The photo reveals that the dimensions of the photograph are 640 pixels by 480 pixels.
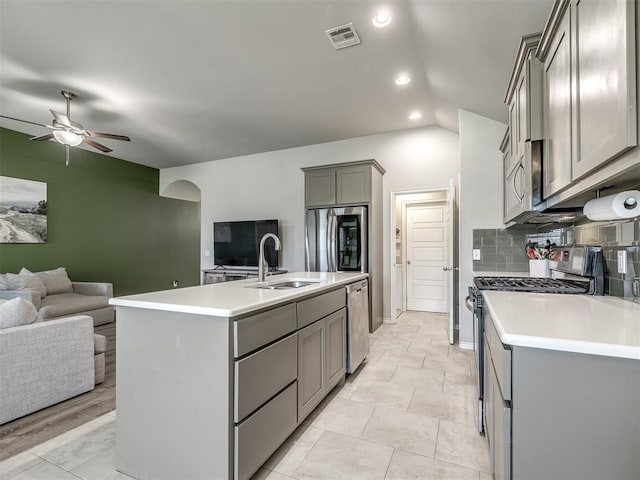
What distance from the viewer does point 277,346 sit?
1.73 metres

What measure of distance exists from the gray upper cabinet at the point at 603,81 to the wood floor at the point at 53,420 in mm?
3180

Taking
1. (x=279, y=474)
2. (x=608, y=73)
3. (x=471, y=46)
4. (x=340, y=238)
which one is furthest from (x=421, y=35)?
(x=279, y=474)

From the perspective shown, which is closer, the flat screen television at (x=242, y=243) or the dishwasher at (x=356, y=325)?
the dishwasher at (x=356, y=325)

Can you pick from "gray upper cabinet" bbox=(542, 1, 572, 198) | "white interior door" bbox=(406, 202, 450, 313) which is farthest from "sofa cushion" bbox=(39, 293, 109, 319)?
"gray upper cabinet" bbox=(542, 1, 572, 198)

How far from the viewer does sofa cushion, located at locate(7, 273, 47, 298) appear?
13.7ft

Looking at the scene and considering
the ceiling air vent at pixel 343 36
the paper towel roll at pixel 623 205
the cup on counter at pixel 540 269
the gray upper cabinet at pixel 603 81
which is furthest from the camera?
the cup on counter at pixel 540 269

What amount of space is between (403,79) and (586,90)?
2584 mm

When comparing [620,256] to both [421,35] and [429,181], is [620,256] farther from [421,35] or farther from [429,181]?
[429,181]

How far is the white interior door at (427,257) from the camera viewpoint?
5566 mm

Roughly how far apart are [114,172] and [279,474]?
637cm

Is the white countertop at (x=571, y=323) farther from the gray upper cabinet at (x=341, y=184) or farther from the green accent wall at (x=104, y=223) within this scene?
the green accent wall at (x=104, y=223)

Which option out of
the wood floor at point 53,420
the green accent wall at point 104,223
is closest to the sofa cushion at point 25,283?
the green accent wall at point 104,223

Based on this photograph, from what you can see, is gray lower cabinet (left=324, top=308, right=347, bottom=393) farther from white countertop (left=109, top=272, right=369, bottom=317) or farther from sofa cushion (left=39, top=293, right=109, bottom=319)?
sofa cushion (left=39, top=293, right=109, bottom=319)

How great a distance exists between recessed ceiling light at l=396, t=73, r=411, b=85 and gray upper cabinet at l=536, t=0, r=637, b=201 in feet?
6.19
